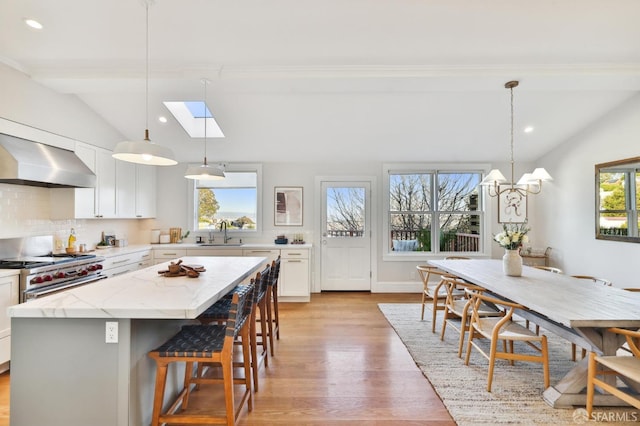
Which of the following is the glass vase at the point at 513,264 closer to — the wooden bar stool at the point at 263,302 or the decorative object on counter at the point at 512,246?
the decorative object on counter at the point at 512,246

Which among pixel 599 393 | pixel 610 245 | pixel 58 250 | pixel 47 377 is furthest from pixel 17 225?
pixel 610 245

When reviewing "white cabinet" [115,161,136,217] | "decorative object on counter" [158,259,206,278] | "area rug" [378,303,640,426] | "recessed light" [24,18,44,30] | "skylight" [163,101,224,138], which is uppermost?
"recessed light" [24,18,44,30]

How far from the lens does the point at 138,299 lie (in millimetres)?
1722

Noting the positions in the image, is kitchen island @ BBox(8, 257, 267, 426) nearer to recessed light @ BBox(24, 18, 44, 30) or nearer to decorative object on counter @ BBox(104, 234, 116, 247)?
recessed light @ BBox(24, 18, 44, 30)

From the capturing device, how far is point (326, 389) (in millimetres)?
2334

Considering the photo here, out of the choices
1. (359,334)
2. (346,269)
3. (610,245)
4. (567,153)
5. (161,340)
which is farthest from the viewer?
(346,269)

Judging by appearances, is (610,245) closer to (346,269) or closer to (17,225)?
(346,269)

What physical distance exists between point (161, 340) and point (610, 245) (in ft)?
16.8

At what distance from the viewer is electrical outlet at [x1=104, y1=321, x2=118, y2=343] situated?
1.63 meters

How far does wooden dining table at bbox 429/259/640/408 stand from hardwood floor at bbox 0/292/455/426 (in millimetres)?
933

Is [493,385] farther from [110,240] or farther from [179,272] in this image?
[110,240]

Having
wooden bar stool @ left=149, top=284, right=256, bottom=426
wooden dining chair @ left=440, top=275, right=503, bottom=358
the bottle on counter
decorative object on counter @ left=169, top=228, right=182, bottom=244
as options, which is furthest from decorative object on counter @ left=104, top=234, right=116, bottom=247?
wooden dining chair @ left=440, top=275, right=503, bottom=358

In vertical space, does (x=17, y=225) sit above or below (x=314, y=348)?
above

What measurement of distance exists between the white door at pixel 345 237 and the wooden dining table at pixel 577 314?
268 cm
